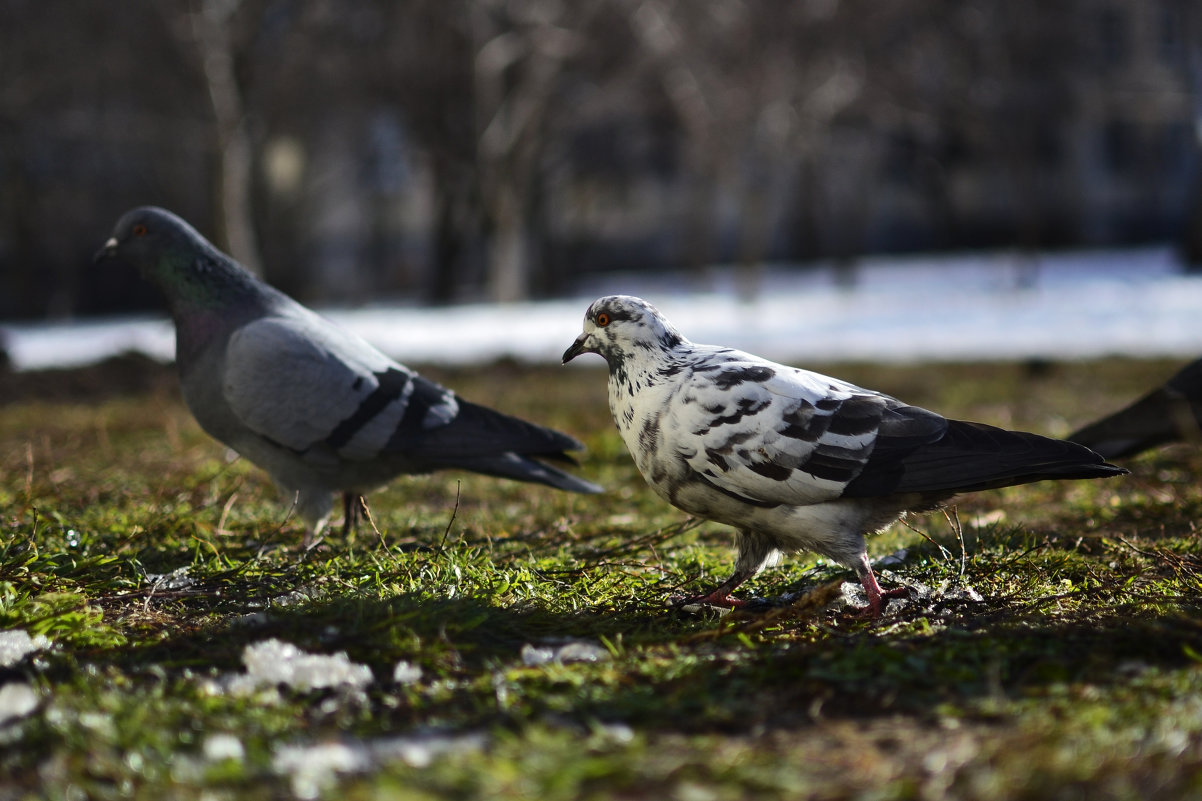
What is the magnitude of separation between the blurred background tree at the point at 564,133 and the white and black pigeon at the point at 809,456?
13137 millimetres

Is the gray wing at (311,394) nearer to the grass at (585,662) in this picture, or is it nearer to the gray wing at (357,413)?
the gray wing at (357,413)

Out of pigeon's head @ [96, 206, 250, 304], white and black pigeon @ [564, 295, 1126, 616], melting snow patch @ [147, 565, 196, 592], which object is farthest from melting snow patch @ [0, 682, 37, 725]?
pigeon's head @ [96, 206, 250, 304]

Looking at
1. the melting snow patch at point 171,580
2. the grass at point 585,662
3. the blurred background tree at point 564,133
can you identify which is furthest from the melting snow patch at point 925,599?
the blurred background tree at point 564,133

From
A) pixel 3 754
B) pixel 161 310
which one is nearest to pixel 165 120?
pixel 161 310

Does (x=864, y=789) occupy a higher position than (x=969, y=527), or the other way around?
(x=864, y=789)

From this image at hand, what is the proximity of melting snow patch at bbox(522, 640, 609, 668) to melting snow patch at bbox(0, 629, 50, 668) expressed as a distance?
1.05 meters

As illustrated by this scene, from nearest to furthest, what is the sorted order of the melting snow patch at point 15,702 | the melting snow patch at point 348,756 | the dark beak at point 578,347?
the melting snow patch at point 348,756
the melting snow patch at point 15,702
the dark beak at point 578,347

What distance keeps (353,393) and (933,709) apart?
2251 millimetres

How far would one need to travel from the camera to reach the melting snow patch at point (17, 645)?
2.29 meters

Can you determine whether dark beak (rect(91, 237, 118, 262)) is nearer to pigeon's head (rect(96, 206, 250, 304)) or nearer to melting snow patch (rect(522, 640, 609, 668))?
pigeon's head (rect(96, 206, 250, 304))

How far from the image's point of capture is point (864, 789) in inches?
64.2

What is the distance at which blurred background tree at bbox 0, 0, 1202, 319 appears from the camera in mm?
17750

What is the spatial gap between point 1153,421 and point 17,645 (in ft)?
11.4

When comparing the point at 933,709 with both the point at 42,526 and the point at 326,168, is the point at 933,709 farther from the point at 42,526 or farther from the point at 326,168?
the point at 326,168
